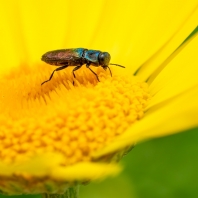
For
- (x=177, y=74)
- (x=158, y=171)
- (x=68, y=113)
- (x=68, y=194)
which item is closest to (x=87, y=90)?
(x=68, y=113)

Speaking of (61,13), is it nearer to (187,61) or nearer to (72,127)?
(187,61)

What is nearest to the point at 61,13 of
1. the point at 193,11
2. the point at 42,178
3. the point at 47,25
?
the point at 47,25

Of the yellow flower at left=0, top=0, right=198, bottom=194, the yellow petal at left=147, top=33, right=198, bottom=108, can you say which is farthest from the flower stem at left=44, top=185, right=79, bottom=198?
the yellow petal at left=147, top=33, right=198, bottom=108

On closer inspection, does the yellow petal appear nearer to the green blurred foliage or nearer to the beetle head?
the beetle head

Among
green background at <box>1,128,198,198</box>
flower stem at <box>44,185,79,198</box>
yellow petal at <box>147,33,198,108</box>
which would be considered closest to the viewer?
flower stem at <box>44,185,79,198</box>

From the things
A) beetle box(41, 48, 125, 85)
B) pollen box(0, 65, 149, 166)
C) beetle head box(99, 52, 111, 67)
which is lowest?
pollen box(0, 65, 149, 166)

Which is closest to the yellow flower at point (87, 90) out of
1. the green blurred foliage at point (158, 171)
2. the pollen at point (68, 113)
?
the pollen at point (68, 113)
